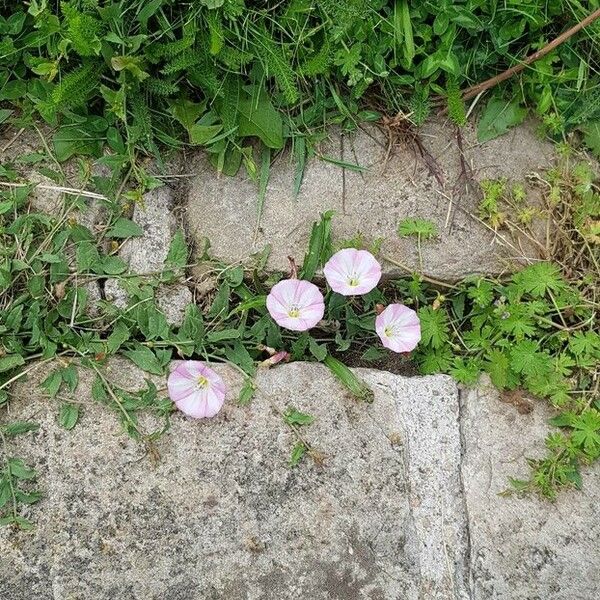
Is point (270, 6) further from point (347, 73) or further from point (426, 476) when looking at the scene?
point (426, 476)

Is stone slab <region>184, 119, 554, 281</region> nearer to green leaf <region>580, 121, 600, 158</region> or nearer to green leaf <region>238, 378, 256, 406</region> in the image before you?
green leaf <region>580, 121, 600, 158</region>

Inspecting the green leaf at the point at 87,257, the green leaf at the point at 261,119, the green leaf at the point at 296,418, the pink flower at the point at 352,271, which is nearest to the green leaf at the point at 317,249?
the pink flower at the point at 352,271

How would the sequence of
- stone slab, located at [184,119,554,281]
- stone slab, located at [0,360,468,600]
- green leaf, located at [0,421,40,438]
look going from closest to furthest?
stone slab, located at [0,360,468,600] < green leaf, located at [0,421,40,438] < stone slab, located at [184,119,554,281]

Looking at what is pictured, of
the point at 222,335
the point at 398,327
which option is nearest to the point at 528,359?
the point at 398,327

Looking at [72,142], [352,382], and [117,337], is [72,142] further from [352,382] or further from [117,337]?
[352,382]

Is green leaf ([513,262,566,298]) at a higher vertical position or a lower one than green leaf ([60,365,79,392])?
higher

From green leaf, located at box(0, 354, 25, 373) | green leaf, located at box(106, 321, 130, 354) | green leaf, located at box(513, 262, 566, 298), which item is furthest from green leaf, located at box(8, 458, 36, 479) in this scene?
green leaf, located at box(513, 262, 566, 298)

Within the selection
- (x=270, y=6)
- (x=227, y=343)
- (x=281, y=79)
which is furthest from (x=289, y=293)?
(x=270, y=6)
